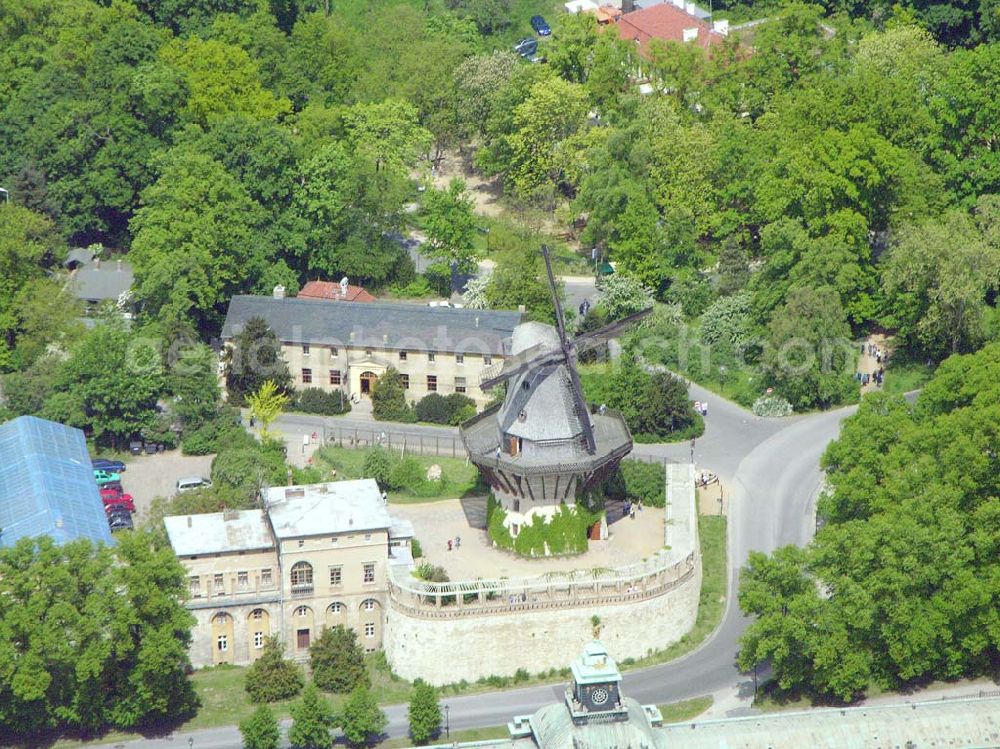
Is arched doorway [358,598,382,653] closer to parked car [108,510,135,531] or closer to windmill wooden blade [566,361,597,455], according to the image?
windmill wooden blade [566,361,597,455]

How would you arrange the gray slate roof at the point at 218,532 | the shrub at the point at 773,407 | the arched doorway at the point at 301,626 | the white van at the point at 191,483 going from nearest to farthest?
the gray slate roof at the point at 218,532
the arched doorway at the point at 301,626
the white van at the point at 191,483
the shrub at the point at 773,407

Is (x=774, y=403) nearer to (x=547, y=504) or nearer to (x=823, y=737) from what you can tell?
(x=547, y=504)

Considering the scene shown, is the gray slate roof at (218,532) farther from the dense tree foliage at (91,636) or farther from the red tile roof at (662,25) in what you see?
the red tile roof at (662,25)

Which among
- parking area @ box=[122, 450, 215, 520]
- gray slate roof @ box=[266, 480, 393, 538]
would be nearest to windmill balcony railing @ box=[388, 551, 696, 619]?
gray slate roof @ box=[266, 480, 393, 538]

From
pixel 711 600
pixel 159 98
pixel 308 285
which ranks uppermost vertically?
pixel 159 98

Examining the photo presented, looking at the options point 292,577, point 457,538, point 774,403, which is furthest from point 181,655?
point 774,403

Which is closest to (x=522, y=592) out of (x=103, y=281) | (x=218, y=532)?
(x=218, y=532)

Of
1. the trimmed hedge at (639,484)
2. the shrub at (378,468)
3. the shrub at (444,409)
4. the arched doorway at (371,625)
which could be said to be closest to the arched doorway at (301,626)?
the arched doorway at (371,625)
